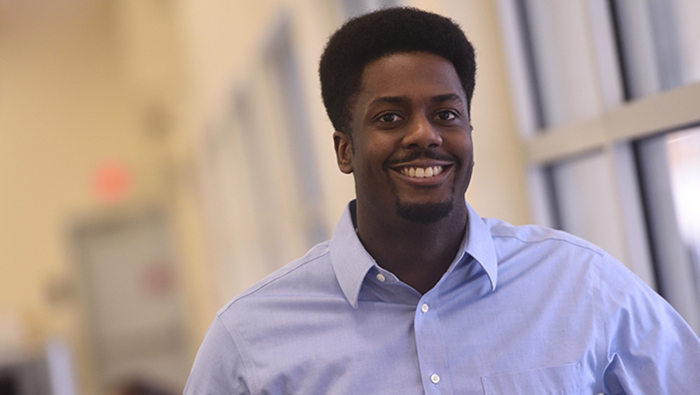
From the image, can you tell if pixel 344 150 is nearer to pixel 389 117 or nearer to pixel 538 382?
pixel 389 117

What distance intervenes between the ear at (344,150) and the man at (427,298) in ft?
0.10

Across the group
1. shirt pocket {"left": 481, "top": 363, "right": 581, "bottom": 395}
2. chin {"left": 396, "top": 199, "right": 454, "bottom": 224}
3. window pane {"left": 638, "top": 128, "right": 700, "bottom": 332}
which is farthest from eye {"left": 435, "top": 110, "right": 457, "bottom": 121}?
window pane {"left": 638, "top": 128, "right": 700, "bottom": 332}

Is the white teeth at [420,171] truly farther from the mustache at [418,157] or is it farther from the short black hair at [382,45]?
the short black hair at [382,45]

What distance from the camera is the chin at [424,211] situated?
117 cm

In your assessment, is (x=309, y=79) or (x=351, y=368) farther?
(x=309, y=79)

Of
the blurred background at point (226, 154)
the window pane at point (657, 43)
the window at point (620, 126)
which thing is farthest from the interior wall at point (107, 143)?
the window pane at point (657, 43)

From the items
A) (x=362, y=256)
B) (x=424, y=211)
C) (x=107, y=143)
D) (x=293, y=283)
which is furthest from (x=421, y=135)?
(x=107, y=143)

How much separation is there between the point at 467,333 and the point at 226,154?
489cm

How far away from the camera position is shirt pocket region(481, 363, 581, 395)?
111 cm

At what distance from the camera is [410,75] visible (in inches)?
45.9

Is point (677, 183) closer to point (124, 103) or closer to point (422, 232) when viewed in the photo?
point (422, 232)

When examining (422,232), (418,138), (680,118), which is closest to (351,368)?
(422,232)

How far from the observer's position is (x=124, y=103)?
26.4ft

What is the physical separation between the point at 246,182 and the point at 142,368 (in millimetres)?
3228
